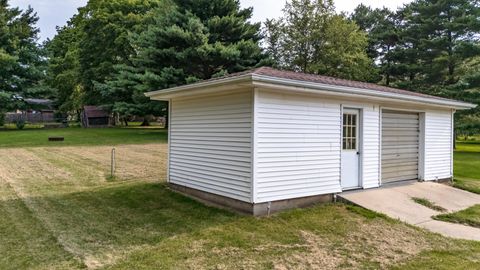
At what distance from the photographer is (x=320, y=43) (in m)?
26.4

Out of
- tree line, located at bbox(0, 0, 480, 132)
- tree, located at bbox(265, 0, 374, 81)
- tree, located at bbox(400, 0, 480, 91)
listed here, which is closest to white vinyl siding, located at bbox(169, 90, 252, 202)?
tree line, located at bbox(0, 0, 480, 132)

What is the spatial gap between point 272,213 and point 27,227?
3839 millimetres

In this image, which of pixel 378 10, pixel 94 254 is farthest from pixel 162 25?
pixel 378 10

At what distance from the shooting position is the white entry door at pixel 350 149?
7.38 m

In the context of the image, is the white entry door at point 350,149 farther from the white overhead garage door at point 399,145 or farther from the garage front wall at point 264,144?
the white overhead garage door at point 399,145

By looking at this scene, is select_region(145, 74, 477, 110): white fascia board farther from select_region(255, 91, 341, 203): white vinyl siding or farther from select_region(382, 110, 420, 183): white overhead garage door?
select_region(382, 110, 420, 183): white overhead garage door

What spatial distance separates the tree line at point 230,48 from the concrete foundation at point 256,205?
11.0 meters

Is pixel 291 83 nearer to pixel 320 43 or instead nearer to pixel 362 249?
pixel 362 249

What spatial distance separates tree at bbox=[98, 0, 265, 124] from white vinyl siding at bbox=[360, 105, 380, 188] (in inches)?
433

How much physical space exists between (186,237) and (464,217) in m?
5.10

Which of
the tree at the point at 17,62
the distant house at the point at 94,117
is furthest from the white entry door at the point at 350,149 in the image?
the distant house at the point at 94,117

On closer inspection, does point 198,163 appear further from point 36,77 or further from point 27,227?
point 36,77

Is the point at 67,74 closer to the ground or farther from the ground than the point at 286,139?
farther from the ground

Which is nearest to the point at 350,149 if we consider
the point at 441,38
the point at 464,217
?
the point at 464,217
